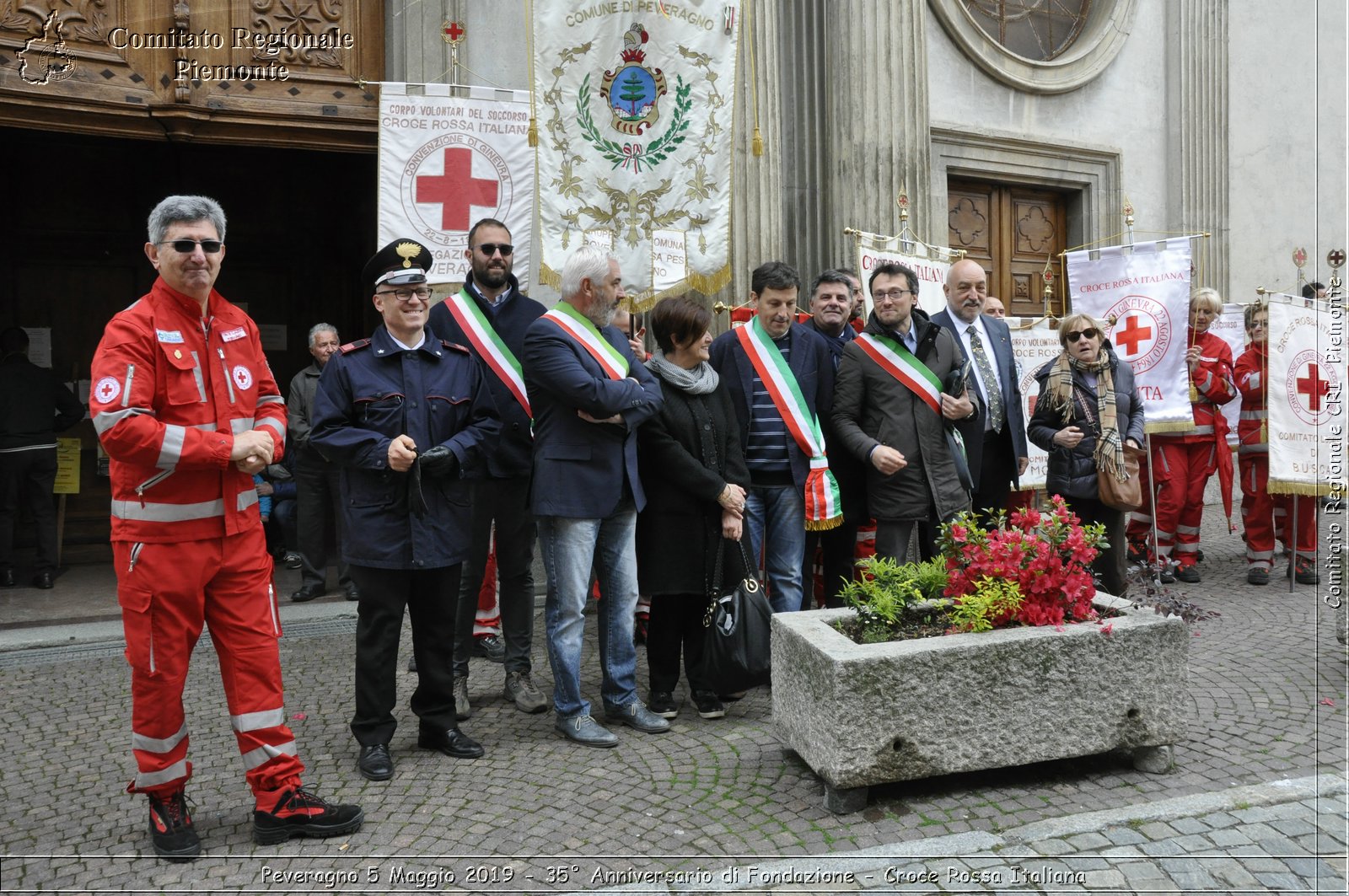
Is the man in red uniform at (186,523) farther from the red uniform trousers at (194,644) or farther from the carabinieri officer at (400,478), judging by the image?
the carabinieri officer at (400,478)

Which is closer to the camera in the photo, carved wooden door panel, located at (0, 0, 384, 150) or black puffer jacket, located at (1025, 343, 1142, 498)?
black puffer jacket, located at (1025, 343, 1142, 498)

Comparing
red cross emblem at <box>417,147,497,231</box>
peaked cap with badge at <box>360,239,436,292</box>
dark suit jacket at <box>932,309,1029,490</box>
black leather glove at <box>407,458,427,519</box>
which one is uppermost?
red cross emblem at <box>417,147,497,231</box>

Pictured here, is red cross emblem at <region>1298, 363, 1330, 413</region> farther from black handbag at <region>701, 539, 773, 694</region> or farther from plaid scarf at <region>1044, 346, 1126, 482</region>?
black handbag at <region>701, 539, 773, 694</region>

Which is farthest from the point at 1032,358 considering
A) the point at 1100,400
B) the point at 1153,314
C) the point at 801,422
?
the point at 801,422

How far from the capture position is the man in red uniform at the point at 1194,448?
25.1 feet

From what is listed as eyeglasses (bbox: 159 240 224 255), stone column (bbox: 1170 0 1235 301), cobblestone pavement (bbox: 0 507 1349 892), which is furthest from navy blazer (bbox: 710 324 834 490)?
stone column (bbox: 1170 0 1235 301)

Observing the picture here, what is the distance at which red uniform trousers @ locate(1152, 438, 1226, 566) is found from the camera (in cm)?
769

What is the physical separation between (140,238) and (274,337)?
1.50m

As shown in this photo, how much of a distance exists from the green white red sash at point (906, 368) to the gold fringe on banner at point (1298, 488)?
366cm

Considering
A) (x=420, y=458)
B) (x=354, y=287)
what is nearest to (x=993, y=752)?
(x=420, y=458)

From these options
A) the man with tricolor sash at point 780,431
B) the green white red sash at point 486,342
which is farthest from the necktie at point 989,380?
the green white red sash at point 486,342

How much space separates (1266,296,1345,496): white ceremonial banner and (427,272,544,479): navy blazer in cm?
551

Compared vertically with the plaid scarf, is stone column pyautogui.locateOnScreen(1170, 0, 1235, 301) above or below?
above

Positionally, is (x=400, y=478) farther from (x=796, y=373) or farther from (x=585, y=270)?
(x=796, y=373)
